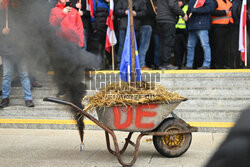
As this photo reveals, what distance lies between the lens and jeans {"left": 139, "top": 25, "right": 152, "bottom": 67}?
30.1 feet

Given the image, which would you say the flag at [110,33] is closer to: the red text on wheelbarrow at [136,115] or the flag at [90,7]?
the flag at [90,7]

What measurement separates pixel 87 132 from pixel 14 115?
6.05 feet

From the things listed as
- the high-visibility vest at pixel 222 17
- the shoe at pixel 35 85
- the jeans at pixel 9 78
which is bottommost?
the shoe at pixel 35 85

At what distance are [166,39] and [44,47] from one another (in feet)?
14.0

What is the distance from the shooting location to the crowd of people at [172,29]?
872 centimetres

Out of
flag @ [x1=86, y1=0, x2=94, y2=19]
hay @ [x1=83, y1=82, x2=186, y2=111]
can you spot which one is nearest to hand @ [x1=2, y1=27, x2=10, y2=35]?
hay @ [x1=83, y1=82, x2=186, y2=111]

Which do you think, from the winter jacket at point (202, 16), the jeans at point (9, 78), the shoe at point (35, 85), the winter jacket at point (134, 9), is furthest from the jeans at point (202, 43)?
the jeans at point (9, 78)

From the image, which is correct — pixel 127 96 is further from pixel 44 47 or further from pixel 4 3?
pixel 4 3

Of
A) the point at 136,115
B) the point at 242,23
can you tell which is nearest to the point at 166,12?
the point at 242,23

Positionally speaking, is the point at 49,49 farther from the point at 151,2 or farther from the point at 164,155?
the point at 151,2

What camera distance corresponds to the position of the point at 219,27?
29.4 ft

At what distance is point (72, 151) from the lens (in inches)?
203

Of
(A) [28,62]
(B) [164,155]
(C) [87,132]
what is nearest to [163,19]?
(C) [87,132]

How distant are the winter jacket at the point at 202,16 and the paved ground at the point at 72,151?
332 centimetres
